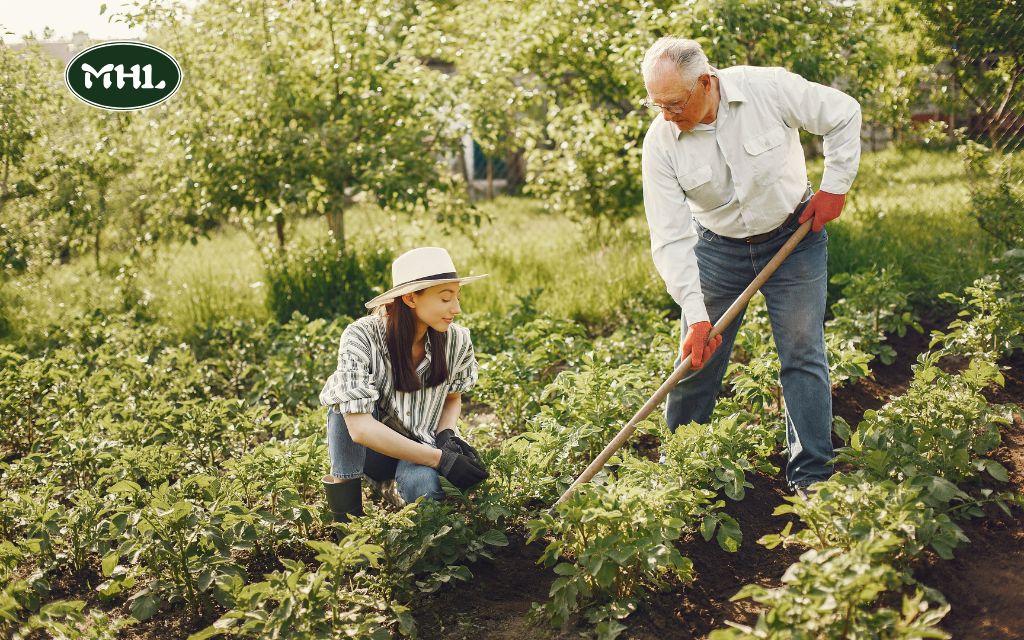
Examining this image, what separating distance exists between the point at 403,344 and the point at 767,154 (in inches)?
58.7

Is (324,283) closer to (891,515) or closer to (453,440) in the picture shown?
(453,440)

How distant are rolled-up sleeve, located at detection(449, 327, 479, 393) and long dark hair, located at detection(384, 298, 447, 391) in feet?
0.45

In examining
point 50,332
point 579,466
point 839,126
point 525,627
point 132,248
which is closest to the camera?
point 525,627

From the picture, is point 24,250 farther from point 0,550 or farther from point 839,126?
point 839,126

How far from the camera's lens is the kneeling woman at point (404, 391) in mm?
3389

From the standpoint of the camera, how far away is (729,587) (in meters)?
3.19

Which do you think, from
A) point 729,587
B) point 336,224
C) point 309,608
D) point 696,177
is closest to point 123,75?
point 336,224

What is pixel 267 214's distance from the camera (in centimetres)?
736

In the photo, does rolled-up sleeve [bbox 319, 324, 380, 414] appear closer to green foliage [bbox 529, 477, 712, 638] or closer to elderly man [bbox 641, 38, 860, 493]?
green foliage [bbox 529, 477, 712, 638]

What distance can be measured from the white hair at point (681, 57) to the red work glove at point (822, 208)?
24.7 inches

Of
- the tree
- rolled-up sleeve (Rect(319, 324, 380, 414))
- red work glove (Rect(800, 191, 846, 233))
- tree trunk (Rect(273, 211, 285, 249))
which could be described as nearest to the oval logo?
the tree

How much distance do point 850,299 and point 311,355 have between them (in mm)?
3061

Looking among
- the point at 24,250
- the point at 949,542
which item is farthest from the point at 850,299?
the point at 24,250

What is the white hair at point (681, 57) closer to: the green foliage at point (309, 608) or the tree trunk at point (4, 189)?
the green foliage at point (309, 608)
